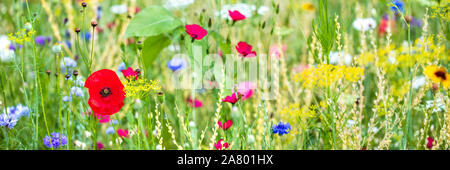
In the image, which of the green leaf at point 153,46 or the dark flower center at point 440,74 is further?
the green leaf at point 153,46

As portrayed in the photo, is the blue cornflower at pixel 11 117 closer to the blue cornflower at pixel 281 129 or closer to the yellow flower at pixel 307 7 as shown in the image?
the blue cornflower at pixel 281 129

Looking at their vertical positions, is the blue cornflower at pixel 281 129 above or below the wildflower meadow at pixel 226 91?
below

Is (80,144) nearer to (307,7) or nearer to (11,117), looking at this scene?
(11,117)

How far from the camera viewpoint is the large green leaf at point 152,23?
104 cm

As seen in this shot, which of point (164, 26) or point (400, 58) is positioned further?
point (164, 26)

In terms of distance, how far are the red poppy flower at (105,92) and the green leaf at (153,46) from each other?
0.26 metres

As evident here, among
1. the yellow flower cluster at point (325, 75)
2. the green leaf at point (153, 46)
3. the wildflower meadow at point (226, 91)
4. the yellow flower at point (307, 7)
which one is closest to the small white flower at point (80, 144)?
the wildflower meadow at point (226, 91)

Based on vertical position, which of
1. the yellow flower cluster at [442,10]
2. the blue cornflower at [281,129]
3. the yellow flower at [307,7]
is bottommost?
the blue cornflower at [281,129]

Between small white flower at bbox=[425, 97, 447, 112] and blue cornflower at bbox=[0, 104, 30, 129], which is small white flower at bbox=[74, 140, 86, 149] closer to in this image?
blue cornflower at bbox=[0, 104, 30, 129]

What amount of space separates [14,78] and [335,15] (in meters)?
0.91

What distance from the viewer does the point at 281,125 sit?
0.93 m
